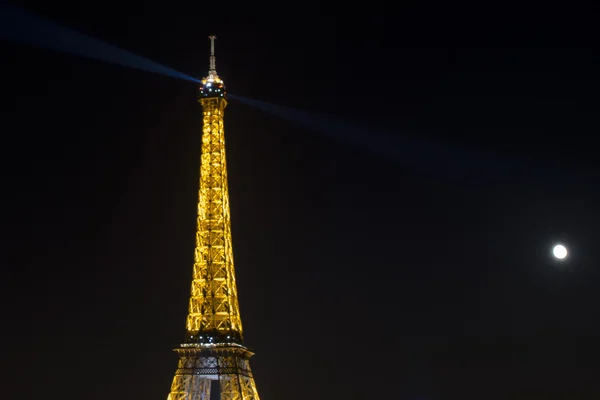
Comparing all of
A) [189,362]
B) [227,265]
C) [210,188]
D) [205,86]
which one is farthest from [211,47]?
[189,362]

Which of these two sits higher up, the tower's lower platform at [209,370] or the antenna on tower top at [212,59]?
the antenna on tower top at [212,59]

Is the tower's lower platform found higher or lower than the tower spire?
lower

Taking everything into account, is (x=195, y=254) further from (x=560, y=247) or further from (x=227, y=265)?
(x=560, y=247)

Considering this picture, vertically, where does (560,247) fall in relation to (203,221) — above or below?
below

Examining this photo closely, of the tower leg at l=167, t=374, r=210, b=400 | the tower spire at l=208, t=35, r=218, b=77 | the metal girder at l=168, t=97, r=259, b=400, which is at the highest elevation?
the tower spire at l=208, t=35, r=218, b=77

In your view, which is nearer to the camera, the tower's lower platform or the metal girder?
the tower's lower platform

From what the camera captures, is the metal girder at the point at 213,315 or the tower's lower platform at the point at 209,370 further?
the metal girder at the point at 213,315

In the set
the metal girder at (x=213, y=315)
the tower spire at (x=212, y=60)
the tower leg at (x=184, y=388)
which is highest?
the tower spire at (x=212, y=60)
